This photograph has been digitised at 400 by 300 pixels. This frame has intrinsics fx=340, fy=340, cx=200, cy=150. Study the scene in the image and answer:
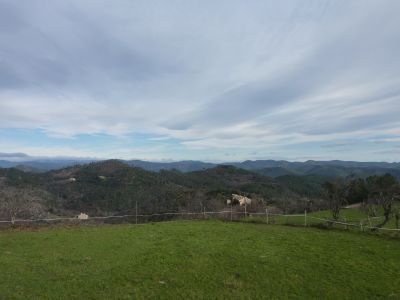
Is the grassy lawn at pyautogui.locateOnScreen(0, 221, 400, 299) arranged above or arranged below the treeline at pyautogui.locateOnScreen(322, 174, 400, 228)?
below

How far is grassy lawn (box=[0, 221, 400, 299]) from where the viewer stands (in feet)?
33.0

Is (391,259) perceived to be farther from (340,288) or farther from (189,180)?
(189,180)

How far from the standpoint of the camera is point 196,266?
12484 millimetres

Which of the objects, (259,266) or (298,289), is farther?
(259,266)

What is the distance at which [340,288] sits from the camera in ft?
34.8

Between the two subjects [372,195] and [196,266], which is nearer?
[196,266]

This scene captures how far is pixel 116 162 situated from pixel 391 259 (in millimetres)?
132883

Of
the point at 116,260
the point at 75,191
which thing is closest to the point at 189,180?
the point at 75,191

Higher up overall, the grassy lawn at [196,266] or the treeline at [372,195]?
the treeline at [372,195]

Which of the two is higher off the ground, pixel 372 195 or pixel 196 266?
pixel 372 195

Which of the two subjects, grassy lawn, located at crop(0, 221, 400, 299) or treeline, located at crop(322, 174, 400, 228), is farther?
treeline, located at crop(322, 174, 400, 228)

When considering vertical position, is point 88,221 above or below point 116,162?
below

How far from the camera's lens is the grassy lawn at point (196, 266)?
10.1 meters

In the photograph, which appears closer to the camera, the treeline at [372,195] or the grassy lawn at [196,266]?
the grassy lawn at [196,266]
